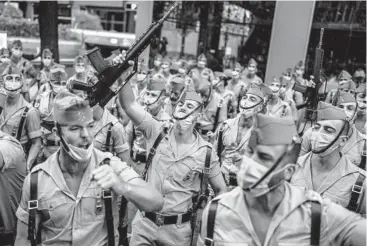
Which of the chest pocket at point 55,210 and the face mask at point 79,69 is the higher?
the face mask at point 79,69

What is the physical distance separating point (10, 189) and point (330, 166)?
3411mm

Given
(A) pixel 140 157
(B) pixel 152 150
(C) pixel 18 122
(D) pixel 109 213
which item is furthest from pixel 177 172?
(C) pixel 18 122

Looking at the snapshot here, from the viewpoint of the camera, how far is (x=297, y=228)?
2381 millimetres

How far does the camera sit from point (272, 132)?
2.46 meters

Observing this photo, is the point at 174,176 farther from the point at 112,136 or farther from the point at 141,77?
the point at 141,77

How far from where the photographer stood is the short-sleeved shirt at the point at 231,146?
5.02 metres

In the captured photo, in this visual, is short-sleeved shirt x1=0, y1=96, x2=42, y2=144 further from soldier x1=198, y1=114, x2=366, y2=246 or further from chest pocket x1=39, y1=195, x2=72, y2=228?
soldier x1=198, y1=114, x2=366, y2=246

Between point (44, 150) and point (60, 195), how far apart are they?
3229 mm

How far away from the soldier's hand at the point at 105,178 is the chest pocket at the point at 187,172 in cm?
178

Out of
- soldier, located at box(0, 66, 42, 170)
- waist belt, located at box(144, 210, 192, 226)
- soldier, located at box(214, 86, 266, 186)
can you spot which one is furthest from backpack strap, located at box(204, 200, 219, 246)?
soldier, located at box(0, 66, 42, 170)

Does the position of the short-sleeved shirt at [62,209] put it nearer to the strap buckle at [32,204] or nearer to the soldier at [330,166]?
the strap buckle at [32,204]

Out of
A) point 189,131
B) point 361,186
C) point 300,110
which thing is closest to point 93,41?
point 300,110

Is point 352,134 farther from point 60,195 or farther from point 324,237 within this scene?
point 60,195

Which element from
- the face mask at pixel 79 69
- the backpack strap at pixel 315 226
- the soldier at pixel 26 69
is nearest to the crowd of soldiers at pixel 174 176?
the backpack strap at pixel 315 226
